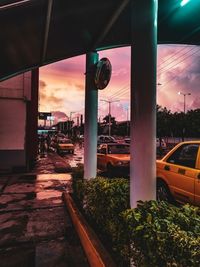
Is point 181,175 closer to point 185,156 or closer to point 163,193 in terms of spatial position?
point 185,156

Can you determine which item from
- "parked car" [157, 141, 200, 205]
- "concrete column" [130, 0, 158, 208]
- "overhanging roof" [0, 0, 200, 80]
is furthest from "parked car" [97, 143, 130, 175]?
"concrete column" [130, 0, 158, 208]

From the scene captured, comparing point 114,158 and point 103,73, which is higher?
point 103,73

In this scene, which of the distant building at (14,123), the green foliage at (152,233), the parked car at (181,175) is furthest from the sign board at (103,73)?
the distant building at (14,123)

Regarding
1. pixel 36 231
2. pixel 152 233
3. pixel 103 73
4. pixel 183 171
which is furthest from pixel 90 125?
pixel 152 233

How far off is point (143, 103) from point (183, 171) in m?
3.14

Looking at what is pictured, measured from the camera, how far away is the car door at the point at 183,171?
575 cm

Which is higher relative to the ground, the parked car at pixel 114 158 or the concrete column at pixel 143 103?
the concrete column at pixel 143 103

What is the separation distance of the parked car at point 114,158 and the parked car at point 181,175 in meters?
4.68

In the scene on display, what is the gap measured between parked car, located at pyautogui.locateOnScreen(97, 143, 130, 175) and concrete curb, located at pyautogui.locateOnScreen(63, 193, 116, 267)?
6.25 meters

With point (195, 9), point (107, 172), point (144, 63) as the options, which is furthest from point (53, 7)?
point (107, 172)

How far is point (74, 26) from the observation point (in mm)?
5363

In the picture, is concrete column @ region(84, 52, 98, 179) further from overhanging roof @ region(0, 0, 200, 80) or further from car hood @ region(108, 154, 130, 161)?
car hood @ region(108, 154, 130, 161)

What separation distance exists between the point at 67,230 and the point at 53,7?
4294 millimetres

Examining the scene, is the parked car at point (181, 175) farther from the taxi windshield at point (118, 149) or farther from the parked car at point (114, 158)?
the taxi windshield at point (118, 149)
